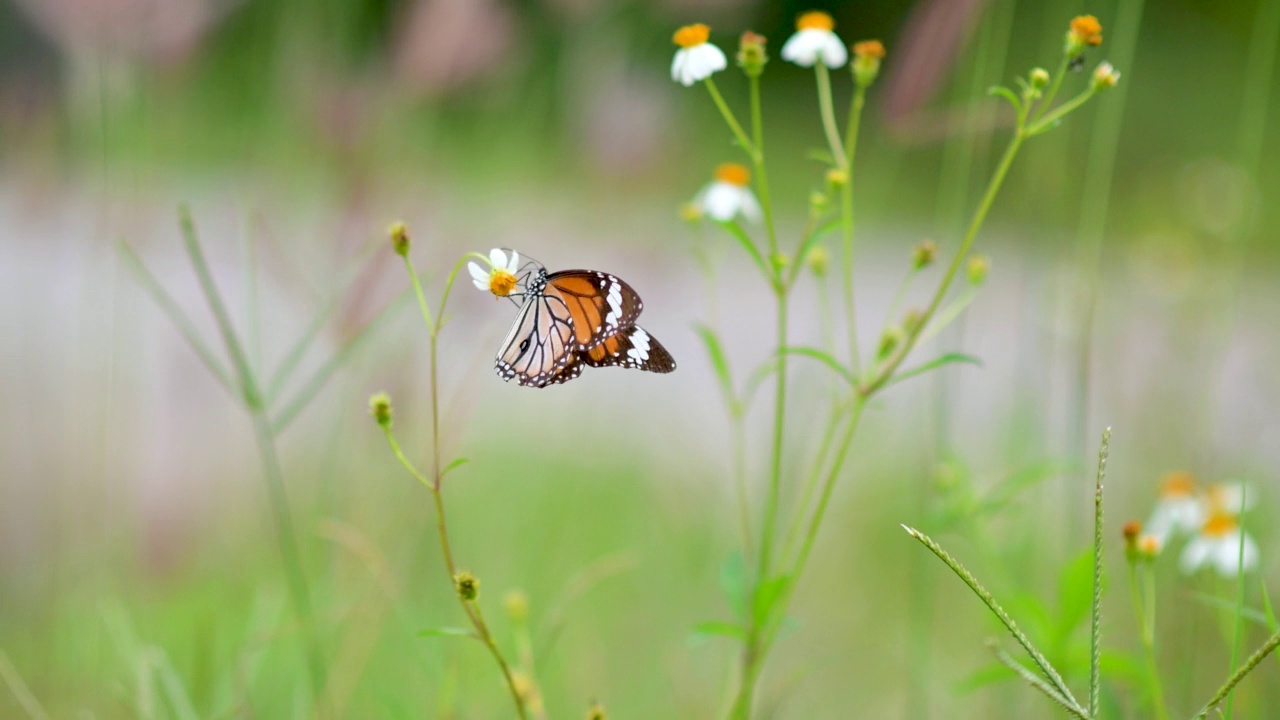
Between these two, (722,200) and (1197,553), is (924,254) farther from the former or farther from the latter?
(1197,553)

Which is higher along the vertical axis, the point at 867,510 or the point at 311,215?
the point at 311,215

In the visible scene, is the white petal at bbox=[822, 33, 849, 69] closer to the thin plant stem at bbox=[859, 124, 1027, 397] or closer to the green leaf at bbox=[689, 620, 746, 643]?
the thin plant stem at bbox=[859, 124, 1027, 397]

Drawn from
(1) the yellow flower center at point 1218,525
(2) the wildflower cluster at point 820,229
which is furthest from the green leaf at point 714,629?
(1) the yellow flower center at point 1218,525

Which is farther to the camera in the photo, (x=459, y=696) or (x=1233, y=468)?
(x=1233, y=468)

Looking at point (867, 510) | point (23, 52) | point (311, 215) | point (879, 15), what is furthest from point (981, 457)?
point (879, 15)

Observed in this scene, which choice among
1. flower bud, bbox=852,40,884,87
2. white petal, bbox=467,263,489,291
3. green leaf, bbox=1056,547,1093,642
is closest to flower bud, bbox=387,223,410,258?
white petal, bbox=467,263,489,291

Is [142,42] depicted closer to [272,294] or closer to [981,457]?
[272,294]
